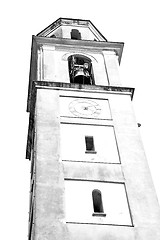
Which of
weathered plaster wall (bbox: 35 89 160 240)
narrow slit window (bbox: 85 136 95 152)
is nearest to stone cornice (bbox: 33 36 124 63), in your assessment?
weathered plaster wall (bbox: 35 89 160 240)

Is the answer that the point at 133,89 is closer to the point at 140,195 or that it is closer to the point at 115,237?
the point at 140,195

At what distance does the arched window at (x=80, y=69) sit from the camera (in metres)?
28.9

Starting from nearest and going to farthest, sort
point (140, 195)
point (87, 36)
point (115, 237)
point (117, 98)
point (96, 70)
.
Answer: point (115, 237) < point (140, 195) < point (117, 98) < point (96, 70) < point (87, 36)

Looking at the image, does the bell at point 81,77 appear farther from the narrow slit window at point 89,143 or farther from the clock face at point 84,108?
the narrow slit window at point 89,143

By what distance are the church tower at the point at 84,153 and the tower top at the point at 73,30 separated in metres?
2.05

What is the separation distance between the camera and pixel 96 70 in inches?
1153

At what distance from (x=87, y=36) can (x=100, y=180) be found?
47.6 ft

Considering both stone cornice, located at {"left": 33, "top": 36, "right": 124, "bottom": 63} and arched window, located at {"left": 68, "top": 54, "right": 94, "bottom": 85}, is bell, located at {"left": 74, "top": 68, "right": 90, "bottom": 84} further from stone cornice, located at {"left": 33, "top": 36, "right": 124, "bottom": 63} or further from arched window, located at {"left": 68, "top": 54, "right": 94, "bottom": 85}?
stone cornice, located at {"left": 33, "top": 36, "right": 124, "bottom": 63}

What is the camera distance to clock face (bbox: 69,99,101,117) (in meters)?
24.9

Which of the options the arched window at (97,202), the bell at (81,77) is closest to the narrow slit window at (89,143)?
the arched window at (97,202)

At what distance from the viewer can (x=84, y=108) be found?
25328 millimetres

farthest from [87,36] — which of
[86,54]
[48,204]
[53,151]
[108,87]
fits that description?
[48,204]

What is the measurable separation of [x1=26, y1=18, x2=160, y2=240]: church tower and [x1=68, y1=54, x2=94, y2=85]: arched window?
55mm

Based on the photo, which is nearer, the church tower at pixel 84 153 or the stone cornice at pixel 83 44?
the church tower at pixel 84 153
